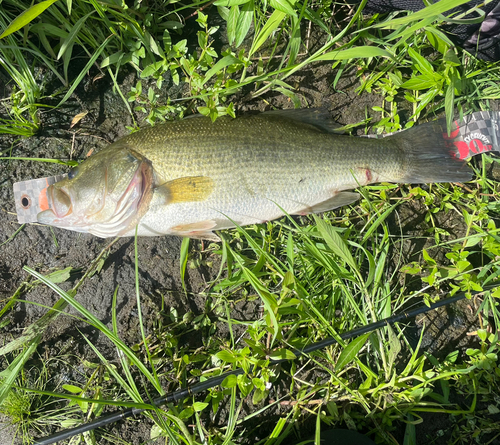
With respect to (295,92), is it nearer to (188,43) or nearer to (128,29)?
(188,43)

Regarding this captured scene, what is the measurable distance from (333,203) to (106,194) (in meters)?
1.64

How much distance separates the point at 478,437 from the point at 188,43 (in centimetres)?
393

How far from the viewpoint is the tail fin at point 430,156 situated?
8.40 feet

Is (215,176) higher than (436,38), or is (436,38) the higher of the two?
(436,38)

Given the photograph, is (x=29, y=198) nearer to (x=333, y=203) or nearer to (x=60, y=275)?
(x=60, y=275)

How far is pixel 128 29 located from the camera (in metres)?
2.49

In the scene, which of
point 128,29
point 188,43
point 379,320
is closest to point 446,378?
point 379,320

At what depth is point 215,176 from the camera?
2.32 meters

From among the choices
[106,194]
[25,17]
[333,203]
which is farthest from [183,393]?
[25,17]

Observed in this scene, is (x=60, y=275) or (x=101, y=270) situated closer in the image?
(x=60, y=275)

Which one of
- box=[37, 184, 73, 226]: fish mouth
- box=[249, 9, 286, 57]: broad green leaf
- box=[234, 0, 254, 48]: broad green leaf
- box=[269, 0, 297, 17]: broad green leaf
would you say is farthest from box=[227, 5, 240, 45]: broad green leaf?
box=[37, 184, 73, 226]: fish mouth

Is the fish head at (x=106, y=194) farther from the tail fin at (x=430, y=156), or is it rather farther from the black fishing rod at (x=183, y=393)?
the tail fin at (x=430, y=156)

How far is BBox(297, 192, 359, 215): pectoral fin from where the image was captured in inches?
98.4

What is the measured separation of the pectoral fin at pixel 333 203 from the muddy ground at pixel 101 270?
1.97ft
